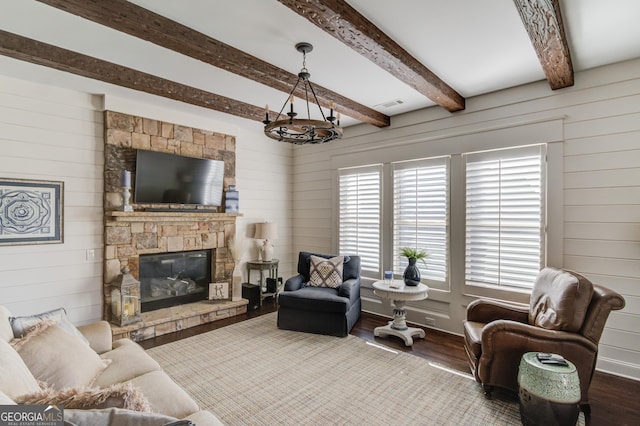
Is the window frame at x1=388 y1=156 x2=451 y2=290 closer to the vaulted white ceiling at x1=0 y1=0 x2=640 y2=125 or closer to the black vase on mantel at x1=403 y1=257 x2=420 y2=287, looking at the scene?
the black vase on mantel at x1=403 y1=257 x2=420 y2=287

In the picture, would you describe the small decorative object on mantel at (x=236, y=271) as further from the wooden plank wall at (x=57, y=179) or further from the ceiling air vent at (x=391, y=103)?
the ceiling air vent at (x=391, y=103)

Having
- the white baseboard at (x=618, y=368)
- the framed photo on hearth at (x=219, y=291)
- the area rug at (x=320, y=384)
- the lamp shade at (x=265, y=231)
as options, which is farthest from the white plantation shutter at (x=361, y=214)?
the white baseboard at (x=618, y=368)

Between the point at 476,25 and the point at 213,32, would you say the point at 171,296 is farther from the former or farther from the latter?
the point at 476,25

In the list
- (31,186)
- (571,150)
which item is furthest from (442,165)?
(31,186)

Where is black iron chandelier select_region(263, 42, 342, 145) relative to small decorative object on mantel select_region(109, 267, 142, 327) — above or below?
above

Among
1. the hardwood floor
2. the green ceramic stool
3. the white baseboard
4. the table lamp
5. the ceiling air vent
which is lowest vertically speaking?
the hardwood floor

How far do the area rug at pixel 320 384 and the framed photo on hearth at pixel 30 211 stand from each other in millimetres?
1735

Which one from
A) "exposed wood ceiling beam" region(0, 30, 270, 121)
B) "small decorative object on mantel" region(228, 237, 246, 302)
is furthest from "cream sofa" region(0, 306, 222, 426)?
"small decorative object on mantel" region(228, 237, 246, 302)

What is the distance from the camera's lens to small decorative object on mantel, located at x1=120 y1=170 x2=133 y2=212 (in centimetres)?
380

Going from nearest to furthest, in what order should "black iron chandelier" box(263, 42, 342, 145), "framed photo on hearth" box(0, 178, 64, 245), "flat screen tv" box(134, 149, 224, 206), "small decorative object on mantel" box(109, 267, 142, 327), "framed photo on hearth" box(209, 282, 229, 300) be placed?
"black iron chandelier" box(263, 42, 342, 145) → "framed photo on hearth" box(0, 178, 64, 245) → "small decorative object on mantel" box(109, 267, 142, 327) → "flat screen tv" box(134, 149, 224, 206) → "framed photo on hearth" box(209, 282, 229, 300)

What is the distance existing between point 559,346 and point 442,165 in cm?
238

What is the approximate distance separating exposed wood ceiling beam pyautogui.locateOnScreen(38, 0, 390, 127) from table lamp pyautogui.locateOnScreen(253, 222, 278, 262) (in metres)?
2.35

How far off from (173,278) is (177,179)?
55.1 inches

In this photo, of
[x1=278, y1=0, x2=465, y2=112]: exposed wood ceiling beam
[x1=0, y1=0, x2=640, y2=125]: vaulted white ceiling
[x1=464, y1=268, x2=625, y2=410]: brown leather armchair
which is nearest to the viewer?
[x1=278, y1=0, x2=465, y2=112]: exposed wood ceiling beam
